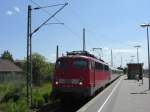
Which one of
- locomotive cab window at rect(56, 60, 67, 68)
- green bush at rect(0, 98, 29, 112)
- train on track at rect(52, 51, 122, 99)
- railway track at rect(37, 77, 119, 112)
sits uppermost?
locomotive cab window at rect(56, 60, 67, 68)

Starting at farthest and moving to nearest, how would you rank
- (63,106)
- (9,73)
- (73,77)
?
(9,73), (63,106), (73,77)

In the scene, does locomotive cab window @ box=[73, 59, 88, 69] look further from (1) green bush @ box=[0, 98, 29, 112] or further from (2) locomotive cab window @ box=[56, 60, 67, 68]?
(1) green bush @ box=[0, 98, 29, 112]

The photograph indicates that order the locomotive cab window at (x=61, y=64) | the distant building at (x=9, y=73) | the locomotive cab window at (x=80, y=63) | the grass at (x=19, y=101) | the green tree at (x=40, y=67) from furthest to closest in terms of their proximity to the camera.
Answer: the green tree at (x=40, y=67) → the distant building at (x=9, y=73) → the locomotive cab window at (x=61, y=64) → the locomotive cab window at (x=80, y=63) → the grass at (x=19, y=101)

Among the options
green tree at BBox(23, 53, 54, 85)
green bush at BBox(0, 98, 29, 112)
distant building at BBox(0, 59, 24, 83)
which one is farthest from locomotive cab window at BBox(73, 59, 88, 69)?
green tree at BBox(23, 53, 54, 85)

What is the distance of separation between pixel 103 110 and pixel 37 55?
213 ft

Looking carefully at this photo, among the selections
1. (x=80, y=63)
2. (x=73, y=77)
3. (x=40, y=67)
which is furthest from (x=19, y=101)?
(x=40, y=67)

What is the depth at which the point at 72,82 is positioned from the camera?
82.8ft

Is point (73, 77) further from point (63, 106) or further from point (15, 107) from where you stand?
point (15, 107)

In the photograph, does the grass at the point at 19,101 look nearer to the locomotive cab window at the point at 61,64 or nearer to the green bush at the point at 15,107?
the green bush at the point at 15,107

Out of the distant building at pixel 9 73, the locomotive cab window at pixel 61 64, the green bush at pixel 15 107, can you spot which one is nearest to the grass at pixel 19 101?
the green bush at pixel 15 107

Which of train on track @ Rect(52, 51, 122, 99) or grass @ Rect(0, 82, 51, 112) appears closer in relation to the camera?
grass @ Rect(0, 82, 51, 112)

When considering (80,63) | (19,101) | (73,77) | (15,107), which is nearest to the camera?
(15,107)

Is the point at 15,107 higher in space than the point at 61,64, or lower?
lower

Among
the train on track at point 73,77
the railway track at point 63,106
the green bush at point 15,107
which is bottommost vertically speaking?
the railway track at point 63,106
